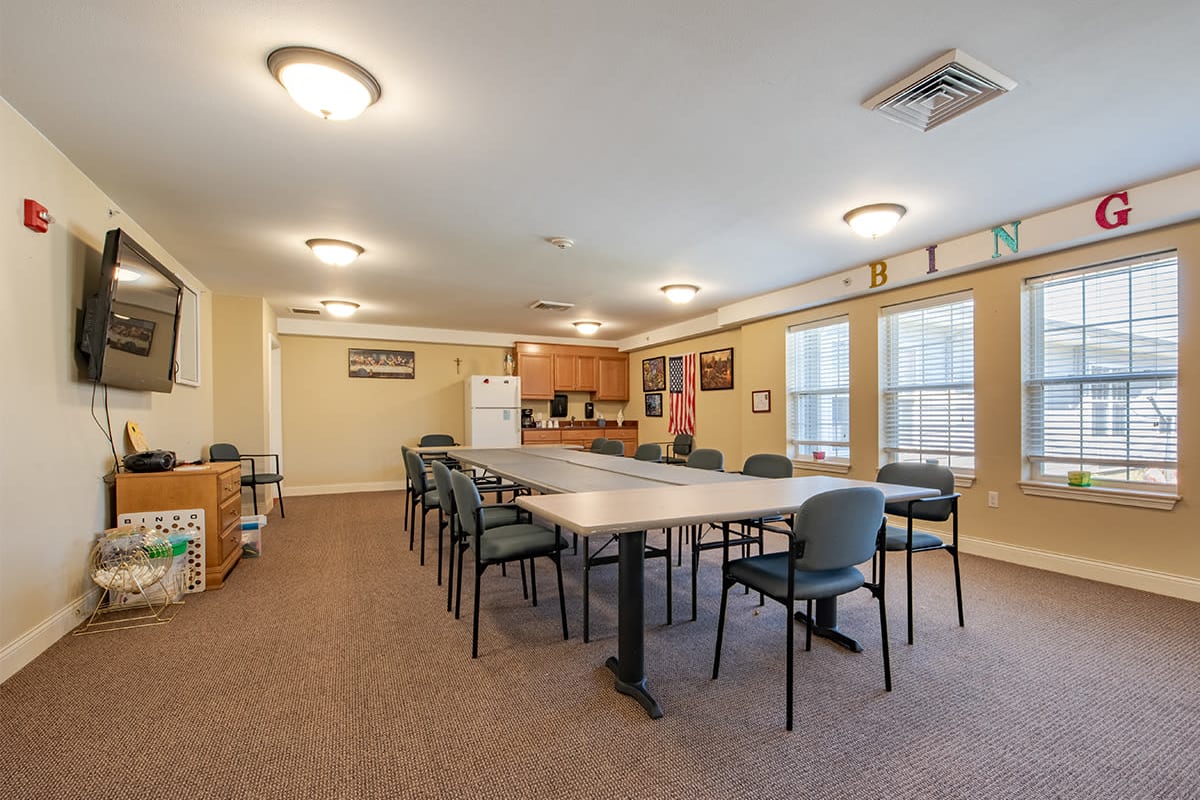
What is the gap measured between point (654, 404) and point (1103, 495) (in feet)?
19.3

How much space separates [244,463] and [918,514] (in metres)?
6.61

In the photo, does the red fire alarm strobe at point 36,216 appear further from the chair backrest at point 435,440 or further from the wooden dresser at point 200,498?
the chair backrest at point 435,440

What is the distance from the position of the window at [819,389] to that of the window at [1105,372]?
1.66 metres

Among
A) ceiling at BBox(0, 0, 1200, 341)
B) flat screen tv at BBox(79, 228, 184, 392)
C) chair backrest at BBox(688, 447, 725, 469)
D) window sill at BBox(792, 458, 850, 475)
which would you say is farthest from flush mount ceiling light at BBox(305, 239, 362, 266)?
window sill at BBox(792, 458, 850, 475)

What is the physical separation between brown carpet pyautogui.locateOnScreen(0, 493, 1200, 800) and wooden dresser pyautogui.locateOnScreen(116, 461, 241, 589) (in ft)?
1.15

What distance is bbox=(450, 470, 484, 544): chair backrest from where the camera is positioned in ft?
8.30

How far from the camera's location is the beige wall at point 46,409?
2.33 metres

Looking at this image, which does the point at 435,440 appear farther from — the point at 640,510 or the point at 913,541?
the point at 913,541

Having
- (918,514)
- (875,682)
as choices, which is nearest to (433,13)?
(875,682)

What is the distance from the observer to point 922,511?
10.3 ft

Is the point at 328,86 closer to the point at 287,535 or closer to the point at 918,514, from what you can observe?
the point at 918,514

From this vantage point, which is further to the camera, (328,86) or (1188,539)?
(1188,539)

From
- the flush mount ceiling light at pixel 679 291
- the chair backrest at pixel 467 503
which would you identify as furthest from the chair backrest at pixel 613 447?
the chair backrest at pixel 467 503

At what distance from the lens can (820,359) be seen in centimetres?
576
